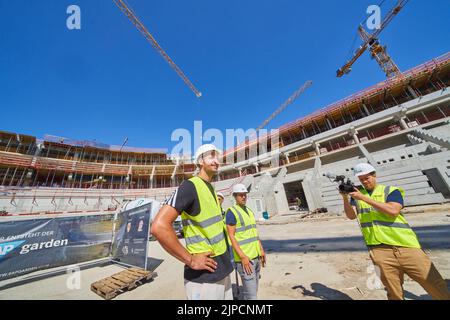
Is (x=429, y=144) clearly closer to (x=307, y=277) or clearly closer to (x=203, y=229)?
(x=307, y=277)

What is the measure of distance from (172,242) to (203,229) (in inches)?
13.8

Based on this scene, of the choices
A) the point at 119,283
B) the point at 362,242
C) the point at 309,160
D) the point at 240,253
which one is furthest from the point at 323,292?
the point at 309,160

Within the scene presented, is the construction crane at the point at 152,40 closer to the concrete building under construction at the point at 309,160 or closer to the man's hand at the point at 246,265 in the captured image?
the concrete building under construction at the point at 309,160

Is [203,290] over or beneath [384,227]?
beneath

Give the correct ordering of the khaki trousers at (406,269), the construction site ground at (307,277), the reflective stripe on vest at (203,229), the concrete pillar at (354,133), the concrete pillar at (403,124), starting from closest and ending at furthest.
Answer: the reflective stripe on vest at (203,229), the khaki trousers at (406,269), the construction site ground at (307,277), the concrete pillar at (403,124), the concrete pillar at (354,133)

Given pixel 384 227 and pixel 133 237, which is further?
pixel 133 237

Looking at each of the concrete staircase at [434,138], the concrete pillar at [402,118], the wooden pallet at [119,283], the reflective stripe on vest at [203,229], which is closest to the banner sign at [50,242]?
the wooden pallet at [119,283]

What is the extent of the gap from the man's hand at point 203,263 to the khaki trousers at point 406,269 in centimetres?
221

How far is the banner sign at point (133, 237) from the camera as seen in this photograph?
567 cm

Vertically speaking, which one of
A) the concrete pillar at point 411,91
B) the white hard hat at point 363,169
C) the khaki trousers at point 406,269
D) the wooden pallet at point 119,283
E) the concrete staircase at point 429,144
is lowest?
the wooden pallet at point 119,283

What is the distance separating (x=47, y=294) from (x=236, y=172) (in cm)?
2908

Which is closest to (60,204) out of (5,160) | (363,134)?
(5,160)

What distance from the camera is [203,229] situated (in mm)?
1642
